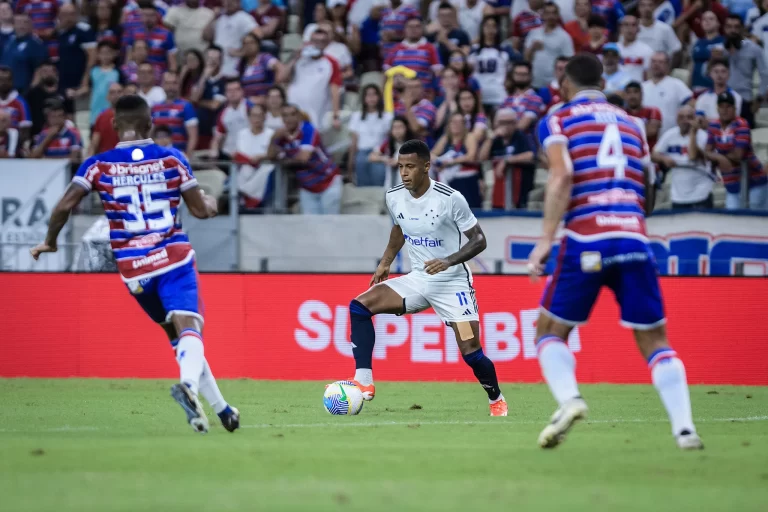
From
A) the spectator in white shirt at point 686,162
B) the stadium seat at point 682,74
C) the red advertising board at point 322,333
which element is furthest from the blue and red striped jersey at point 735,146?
the stadium seat at point 682,74

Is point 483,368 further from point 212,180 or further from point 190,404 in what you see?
point 212,180

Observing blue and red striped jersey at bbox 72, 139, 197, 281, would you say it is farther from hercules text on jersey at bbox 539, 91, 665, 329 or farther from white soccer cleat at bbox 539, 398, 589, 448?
white soccer cleat at bbox 539, 398, 589, 448

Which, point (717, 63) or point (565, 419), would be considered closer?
point (565, 419)

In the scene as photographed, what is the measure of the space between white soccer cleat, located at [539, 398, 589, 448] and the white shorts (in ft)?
11.5

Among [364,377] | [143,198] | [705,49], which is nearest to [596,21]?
Result: [705,49]

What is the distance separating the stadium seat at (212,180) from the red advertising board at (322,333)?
8.29 feet

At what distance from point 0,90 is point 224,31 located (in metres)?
3.73

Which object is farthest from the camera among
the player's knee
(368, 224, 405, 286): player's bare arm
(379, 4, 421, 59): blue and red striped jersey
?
(379, 4, 421, 59): blue and red striped jersey

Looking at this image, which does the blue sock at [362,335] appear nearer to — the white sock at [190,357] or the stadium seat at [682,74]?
the white sock at [190,357]

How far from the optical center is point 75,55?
21.0m

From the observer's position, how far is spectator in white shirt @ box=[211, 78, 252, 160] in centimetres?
1923

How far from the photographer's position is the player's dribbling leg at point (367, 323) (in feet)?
36.8

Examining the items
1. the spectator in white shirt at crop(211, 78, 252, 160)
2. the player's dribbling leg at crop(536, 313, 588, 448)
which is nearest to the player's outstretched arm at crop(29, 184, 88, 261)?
the player's dribbling leg at crop(536, 313, 588, 448)

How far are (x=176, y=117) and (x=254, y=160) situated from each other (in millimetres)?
1648
